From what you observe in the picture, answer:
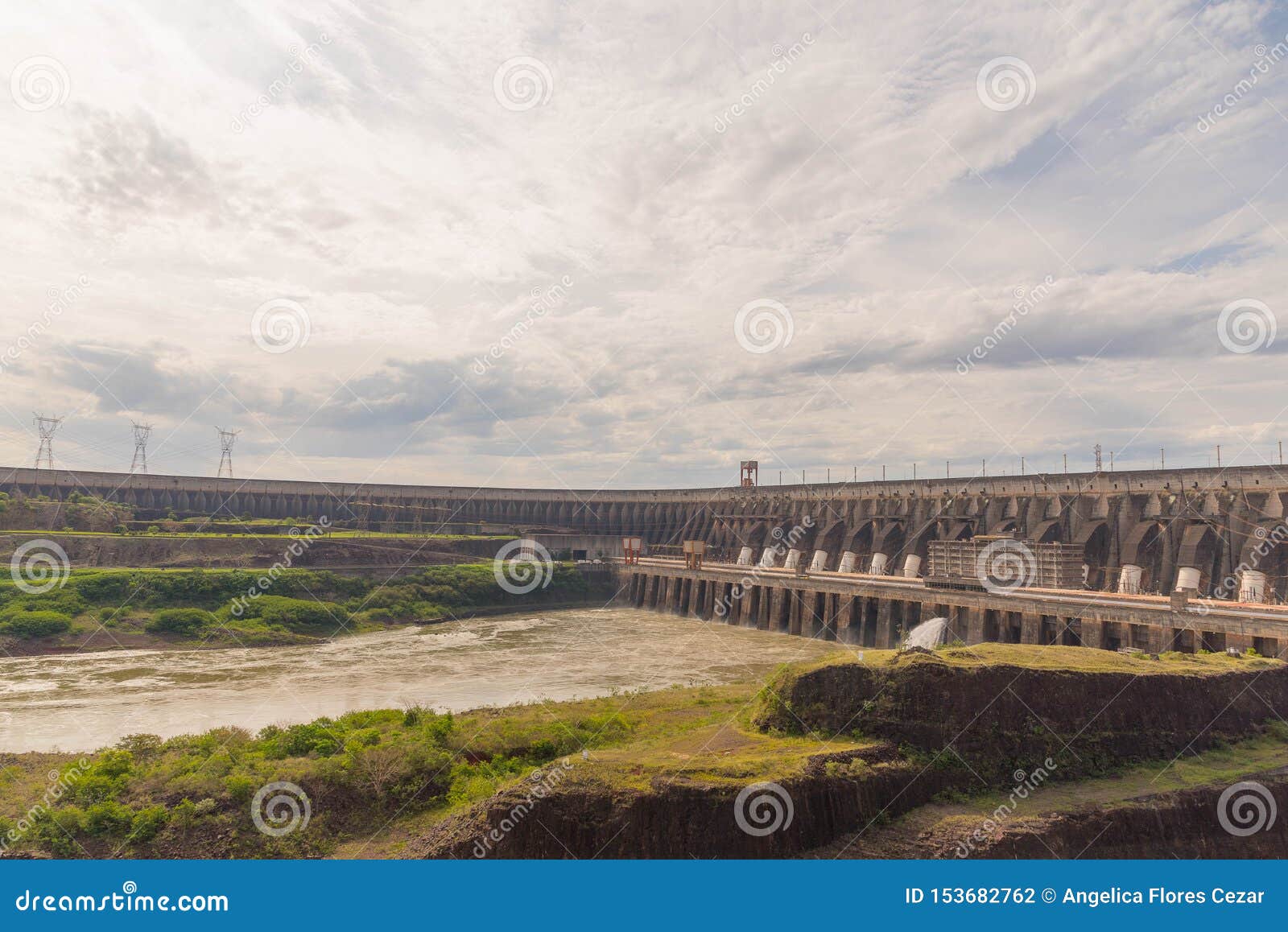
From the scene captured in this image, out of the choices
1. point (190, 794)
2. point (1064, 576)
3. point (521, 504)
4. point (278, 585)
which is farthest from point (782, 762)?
point (521, 504)

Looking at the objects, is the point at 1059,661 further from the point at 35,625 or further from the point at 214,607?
the point at 35,625

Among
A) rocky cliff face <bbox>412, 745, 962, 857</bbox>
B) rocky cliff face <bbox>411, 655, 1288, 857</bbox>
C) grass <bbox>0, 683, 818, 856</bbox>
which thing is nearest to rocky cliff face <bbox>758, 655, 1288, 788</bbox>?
rocky cliff face <bbox>411, 655, 1288, 857</bbox>

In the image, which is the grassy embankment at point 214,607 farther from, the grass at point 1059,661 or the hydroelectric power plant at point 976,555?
the grass at point 1059,661

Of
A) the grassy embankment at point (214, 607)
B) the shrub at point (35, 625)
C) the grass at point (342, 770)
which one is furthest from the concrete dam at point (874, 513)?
the shrub at point (35, 625)

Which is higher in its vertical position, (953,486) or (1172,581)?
(953,486)

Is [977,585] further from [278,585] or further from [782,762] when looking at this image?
[278,585]

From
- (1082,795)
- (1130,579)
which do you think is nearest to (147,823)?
(1082,795)

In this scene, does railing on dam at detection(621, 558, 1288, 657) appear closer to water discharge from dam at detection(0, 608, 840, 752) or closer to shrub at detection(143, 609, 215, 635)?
water discharge from dam at detection(0, 608, 840, 752)
